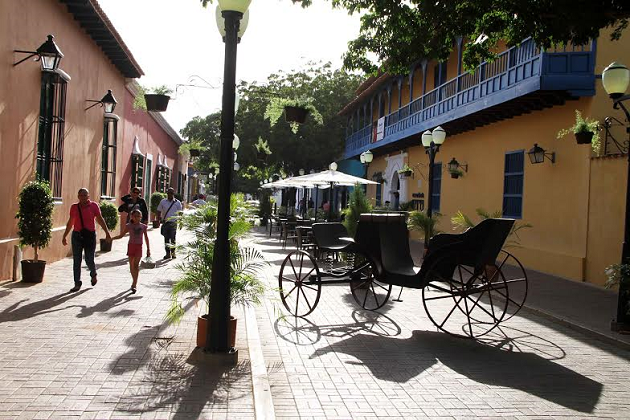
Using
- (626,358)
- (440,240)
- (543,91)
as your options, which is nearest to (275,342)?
(440,240)

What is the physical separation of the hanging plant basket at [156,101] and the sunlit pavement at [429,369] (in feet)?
26.1

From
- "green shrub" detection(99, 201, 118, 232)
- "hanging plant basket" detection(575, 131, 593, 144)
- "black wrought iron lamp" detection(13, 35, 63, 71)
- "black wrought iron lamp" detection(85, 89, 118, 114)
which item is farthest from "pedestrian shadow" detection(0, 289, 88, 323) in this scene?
"hanging plant basket" detection(575, 131, 593, 144)

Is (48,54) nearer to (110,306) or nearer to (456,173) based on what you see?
(110,306)

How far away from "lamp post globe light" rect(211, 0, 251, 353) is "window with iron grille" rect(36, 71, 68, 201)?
6.27 meters

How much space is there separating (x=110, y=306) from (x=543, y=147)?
11131 millimetres

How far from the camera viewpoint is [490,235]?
23.8 feet

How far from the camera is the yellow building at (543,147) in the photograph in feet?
41.7

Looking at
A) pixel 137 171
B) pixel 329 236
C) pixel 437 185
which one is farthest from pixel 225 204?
pixel 437 185

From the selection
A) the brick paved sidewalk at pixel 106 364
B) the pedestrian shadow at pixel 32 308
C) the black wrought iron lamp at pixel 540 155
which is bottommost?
the brick paved sidewalk at pixel 106 364

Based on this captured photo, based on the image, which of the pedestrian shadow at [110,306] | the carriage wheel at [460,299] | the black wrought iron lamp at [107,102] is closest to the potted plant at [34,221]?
the pedestrian shadow at [110,306]

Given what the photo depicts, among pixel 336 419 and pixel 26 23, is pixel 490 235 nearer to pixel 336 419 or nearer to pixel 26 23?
pixel 336 419

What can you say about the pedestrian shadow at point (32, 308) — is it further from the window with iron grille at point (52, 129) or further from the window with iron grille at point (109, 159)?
the window with iron grille at point (109, 159)

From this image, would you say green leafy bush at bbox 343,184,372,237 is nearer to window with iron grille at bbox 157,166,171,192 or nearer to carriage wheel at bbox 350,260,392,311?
carriage wheel at bbox 350,260,392,311

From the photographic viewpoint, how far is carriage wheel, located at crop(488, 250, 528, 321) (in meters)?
8.03
